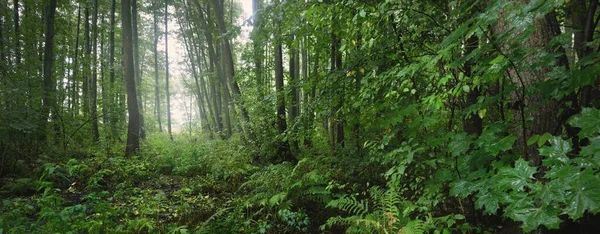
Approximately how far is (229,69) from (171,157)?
3390 mm

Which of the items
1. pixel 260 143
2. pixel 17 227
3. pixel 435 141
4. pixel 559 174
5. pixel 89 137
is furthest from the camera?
pixel 89 137

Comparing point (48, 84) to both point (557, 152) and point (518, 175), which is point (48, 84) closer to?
point (518, 175)

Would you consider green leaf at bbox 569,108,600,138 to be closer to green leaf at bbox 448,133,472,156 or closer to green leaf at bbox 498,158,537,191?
green leaf at bbox 498,158,537,191

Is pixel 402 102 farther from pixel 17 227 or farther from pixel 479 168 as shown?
pixel 17 227

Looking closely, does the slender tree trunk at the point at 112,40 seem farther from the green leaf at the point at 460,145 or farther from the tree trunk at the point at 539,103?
the tree trunk at the point at 539,103

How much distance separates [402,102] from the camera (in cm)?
312

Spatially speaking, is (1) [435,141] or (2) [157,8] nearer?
(1) [435,141]

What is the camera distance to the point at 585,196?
1144 millimetres

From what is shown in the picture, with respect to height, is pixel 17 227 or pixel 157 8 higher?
pixel 157 8

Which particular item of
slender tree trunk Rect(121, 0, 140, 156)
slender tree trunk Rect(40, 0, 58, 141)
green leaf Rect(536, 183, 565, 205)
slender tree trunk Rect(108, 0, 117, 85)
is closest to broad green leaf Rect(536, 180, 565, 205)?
green leaf Rect(536, 183, 565, 205)

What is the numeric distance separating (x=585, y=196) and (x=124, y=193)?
6695mm

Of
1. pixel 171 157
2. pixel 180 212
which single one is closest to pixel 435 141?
pixel 180 212

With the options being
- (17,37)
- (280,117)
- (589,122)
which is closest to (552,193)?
(589,122)

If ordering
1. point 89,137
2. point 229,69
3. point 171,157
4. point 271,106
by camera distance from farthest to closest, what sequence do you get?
point 89,137
point 229,69
point 171,157
point 271,106
